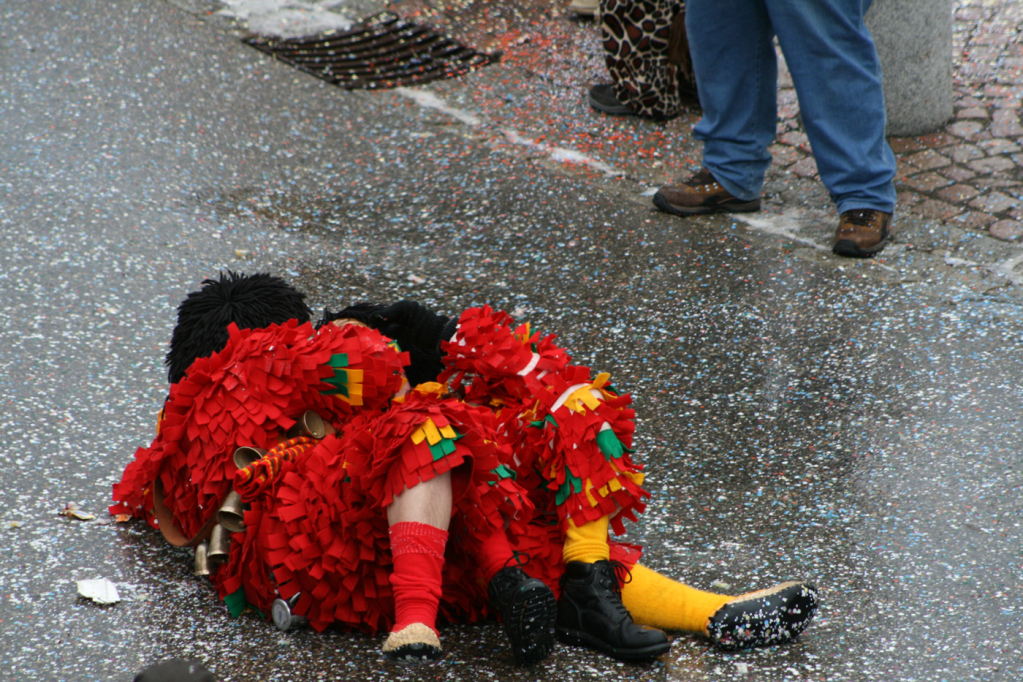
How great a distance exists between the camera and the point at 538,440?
174 cm

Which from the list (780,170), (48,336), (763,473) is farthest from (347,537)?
(780,170)

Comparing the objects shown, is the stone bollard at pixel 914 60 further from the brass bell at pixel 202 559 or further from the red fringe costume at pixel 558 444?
the brass bell at pixel 202 559

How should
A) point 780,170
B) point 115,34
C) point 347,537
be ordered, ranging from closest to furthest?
point 347,537 < point 780,170 < point 115,34

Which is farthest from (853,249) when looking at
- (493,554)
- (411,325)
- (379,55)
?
(379,55)

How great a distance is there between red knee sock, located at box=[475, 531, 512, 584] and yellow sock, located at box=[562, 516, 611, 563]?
113 mm

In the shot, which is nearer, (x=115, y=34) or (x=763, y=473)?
(x=763, y=473)

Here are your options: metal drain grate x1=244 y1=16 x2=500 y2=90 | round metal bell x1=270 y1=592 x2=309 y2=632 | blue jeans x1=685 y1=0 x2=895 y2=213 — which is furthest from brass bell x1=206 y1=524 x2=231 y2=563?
metal drain grate x1=244 y1=16 x2=500 y2=90

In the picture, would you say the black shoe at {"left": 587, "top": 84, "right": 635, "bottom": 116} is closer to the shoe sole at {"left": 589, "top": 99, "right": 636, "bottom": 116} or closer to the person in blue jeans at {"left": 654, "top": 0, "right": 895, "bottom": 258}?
the shoe sole at {"left": 589, "top": 99, "right": 636, "bottom": 116}

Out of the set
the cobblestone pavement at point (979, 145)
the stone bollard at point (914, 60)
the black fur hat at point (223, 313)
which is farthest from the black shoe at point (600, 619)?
the stone bollard at point (914, 60)

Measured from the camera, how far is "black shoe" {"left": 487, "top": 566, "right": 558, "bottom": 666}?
1527 mm

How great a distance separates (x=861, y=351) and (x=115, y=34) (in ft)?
12.3

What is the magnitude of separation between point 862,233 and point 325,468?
2279 mm

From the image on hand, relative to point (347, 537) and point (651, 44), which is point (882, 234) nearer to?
point (651, 44)

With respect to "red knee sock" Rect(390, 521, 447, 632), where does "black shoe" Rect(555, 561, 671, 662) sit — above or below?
below
